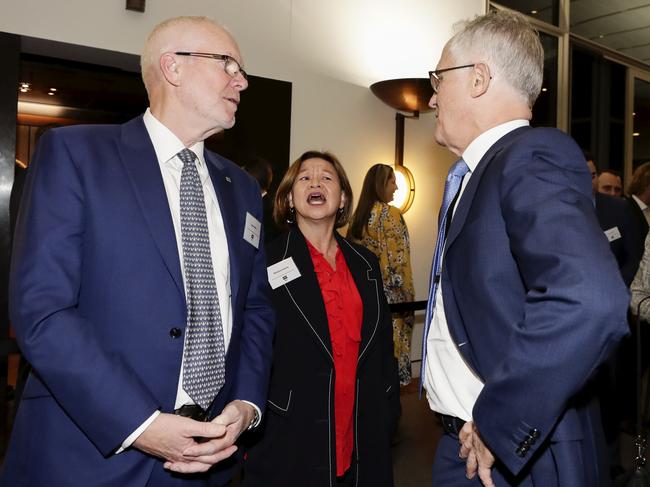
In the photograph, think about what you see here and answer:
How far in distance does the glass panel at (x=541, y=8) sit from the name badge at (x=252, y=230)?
6029 mm

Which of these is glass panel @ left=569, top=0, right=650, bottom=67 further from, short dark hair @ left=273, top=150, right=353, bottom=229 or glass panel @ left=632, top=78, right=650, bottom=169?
short dark hair @ left=273, top=150, right=353, bottom=229

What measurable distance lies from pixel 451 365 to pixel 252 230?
74 centimetres

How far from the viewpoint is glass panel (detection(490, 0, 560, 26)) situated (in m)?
6.74

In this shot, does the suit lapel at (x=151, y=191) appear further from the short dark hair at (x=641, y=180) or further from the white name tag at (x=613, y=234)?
the short dark hair at (x=641, y=180)

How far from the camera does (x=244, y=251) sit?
1.69m

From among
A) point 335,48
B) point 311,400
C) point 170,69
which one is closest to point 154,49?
point 170,69

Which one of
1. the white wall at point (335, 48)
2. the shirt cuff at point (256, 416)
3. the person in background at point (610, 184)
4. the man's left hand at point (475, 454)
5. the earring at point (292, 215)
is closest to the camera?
the man's left hand at point (475, 454)

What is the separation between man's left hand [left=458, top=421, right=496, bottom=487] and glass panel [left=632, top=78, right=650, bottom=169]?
8743mm

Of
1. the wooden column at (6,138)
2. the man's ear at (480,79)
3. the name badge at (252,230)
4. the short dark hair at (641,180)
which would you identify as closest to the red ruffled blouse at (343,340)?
the name badge at (252,230)

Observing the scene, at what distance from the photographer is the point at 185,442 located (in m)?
1.30

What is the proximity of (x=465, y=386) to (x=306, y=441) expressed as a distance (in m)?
0.97

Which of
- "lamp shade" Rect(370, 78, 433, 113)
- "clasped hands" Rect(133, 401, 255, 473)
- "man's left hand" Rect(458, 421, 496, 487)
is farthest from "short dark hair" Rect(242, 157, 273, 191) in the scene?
"man's left hand" Rect(458, 421, 496, 487)

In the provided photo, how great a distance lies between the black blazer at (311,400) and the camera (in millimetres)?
2135

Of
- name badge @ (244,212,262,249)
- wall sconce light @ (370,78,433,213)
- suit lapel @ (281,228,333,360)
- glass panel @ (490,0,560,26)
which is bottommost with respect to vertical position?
suit lapel @ (281,228,333,360)
